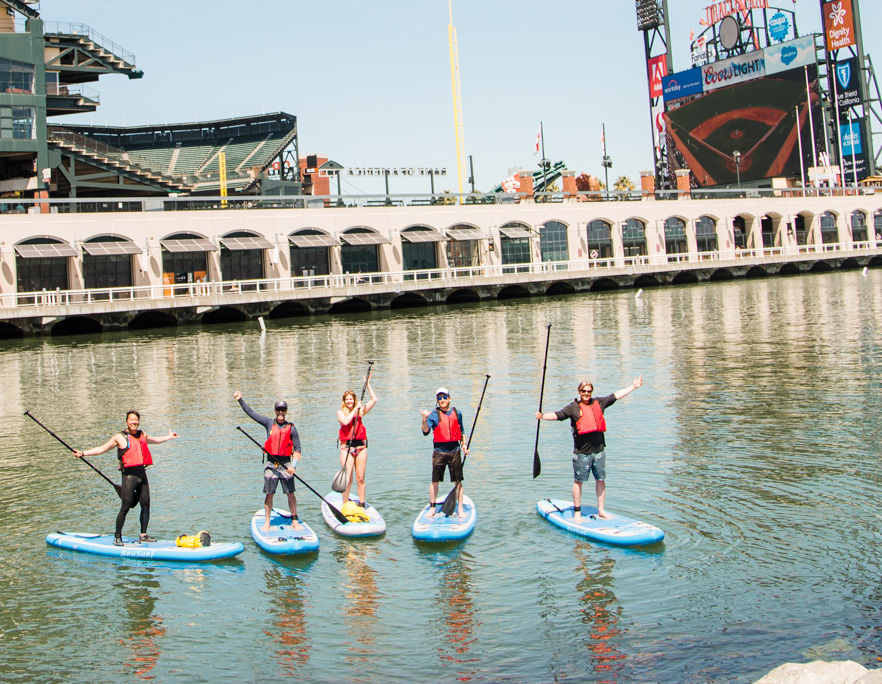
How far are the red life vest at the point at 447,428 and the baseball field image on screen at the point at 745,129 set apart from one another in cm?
10016

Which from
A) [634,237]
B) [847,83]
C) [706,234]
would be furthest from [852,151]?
[634,237]

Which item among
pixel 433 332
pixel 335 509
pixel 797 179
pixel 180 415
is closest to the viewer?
pixel 335 509

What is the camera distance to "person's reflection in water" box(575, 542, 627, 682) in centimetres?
979

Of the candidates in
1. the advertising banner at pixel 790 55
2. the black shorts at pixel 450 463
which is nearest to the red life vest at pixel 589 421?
the black shorts at pixel 450 463

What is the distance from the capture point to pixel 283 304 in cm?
6419

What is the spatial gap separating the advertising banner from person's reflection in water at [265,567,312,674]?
111536 mm

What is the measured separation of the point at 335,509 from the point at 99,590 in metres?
3.50

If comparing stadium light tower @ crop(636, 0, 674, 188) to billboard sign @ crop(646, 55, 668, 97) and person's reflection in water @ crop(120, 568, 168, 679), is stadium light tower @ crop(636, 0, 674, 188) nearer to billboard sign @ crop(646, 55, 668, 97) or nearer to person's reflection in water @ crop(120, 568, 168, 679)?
billboard sign @ crop(646, 55, 668, 97)

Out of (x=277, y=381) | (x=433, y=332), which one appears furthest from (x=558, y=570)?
(x=433, y=332)

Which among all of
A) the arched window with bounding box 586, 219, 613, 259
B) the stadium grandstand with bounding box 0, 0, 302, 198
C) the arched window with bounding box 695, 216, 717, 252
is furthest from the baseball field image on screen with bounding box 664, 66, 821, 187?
the stadium grandstand with bounding box 0, 0, 302, 198

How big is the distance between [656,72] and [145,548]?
123 meters

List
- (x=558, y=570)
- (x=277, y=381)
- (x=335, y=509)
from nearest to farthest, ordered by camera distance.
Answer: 1. (x=558, y=570)
2. (x=335, y=509)
3. (x=277, y=381)

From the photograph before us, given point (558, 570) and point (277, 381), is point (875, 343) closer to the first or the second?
point (277, 381)

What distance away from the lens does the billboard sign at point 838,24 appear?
350 ft
